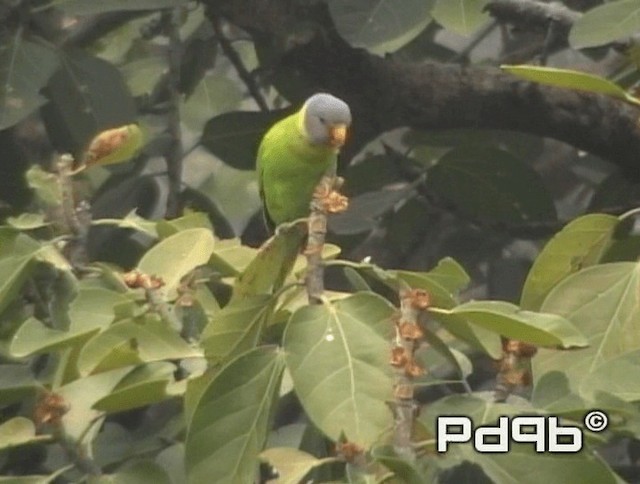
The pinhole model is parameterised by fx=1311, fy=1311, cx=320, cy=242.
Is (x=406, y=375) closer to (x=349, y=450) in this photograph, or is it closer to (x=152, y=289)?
(x=349, y=450)

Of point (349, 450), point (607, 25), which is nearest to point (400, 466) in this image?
point (349, 450)

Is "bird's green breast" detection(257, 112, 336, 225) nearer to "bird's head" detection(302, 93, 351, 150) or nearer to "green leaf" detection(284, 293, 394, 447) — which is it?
"bird's head" detection(302, 93, 351, 150)

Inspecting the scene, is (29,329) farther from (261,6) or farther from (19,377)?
(261,6)

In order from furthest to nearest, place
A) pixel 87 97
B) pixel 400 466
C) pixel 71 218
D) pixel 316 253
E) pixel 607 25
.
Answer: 1. pixel 87 97
2. pixel 607 25
3. pixel 71 218
4. pixel 316 253
5. pixel 400 466

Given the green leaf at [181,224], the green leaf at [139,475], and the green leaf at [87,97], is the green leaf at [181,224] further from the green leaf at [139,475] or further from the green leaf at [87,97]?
the green leaf at [87,97]

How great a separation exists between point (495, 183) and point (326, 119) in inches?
12.5

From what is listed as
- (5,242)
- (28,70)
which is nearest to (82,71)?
(28,70)

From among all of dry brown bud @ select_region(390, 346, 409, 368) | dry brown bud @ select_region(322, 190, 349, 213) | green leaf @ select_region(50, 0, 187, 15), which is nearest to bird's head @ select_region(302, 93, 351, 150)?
green leaf @ select_region(50, 0, 187, 15)

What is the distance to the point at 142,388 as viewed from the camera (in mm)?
827

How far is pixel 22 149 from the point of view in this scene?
1574 mm

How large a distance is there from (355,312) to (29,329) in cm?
22

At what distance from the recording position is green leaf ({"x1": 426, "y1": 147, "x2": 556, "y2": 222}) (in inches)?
62.3

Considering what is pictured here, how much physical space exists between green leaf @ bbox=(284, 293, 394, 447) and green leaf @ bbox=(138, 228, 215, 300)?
0.46 ft

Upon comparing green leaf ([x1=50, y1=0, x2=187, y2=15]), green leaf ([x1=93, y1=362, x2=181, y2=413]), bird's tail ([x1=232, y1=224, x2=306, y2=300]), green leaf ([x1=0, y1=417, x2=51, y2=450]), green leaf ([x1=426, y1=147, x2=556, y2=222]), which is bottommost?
green leaf ([x1=426, y1=147, x2=556, y2=222])
